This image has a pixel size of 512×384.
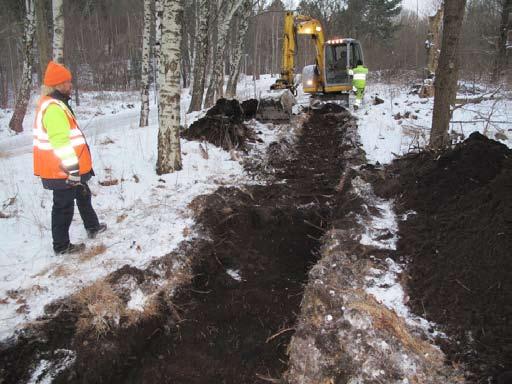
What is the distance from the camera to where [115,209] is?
561 cm

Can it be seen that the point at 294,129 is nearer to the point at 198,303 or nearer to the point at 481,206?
the point at 481,206

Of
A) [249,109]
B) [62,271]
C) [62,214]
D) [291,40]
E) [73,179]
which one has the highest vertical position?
[291,40]

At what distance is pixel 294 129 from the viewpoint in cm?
1123

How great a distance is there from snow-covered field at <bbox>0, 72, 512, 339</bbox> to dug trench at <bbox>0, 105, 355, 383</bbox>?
32 cm

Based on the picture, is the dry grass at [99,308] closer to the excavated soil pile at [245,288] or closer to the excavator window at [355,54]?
the excavated soil pile at [245,288]

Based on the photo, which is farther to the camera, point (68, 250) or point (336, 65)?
point (336, 65)

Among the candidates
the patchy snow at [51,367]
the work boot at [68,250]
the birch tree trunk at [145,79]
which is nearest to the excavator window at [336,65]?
the birch tree trunk at [145,79]

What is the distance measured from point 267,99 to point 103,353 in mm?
9307

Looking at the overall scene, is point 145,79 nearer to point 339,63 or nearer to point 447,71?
point 339,63

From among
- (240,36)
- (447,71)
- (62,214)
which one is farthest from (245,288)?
(240,36)

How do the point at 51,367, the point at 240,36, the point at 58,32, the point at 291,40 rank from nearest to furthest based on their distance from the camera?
the point at 51,367, the point at 58,32, the point at 291,40, the point at 240,36

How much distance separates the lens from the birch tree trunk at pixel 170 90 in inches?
247

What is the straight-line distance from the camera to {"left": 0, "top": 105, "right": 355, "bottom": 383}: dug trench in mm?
3156

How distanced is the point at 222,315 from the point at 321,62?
46.8 feet
